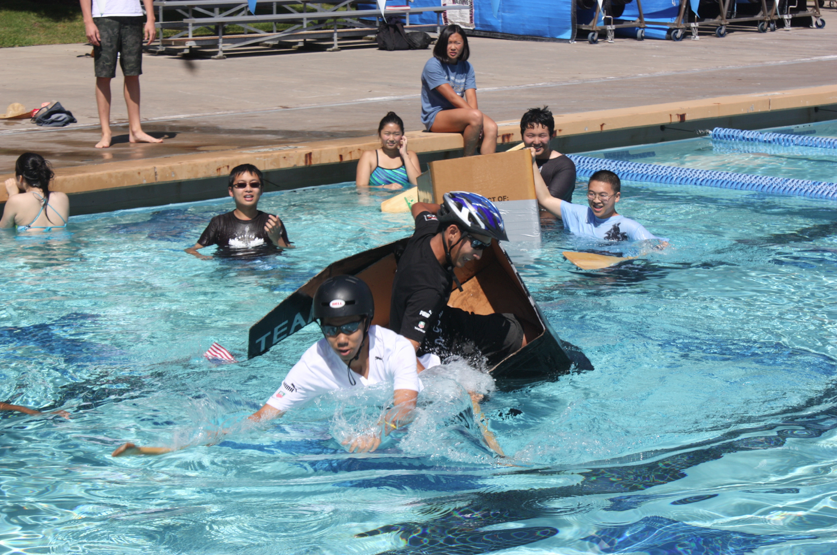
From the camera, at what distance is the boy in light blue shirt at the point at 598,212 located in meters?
7.59

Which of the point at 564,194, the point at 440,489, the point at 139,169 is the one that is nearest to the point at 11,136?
the point at 139,169

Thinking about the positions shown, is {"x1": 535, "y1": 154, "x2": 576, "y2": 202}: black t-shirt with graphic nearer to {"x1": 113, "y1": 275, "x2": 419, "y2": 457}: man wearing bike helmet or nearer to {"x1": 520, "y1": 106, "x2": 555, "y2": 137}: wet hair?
→ {"x1": 520, "y1": 106, "x2": 555, "y2": 137}: wet hair

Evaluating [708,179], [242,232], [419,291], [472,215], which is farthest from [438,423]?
[708,179]

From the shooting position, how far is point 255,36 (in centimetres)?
2003

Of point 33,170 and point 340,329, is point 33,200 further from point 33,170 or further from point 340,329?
point 340,329

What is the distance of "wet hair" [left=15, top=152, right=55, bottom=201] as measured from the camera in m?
A: 7.64

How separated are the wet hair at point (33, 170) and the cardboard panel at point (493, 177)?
334 centimetres

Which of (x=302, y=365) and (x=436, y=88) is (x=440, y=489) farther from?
(x=436, y=88)

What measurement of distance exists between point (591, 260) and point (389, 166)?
3.31 metres

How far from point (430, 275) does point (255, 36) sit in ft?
55.9

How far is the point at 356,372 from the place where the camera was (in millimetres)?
4148

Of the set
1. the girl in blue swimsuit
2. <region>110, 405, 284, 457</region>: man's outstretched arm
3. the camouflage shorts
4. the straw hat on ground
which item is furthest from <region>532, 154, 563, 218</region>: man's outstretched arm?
the straw hat on ground

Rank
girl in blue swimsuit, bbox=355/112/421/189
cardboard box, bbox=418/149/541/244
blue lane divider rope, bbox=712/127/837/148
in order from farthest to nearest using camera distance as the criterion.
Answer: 1. blue lane divider rope, bbox=712/127/837/148
2. girl in blue swimsuit, bbox=355/112/421/189
3. cardboard box, bbox=418/149/541/244

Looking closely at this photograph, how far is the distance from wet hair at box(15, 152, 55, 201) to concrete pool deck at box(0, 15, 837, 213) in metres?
0.47
